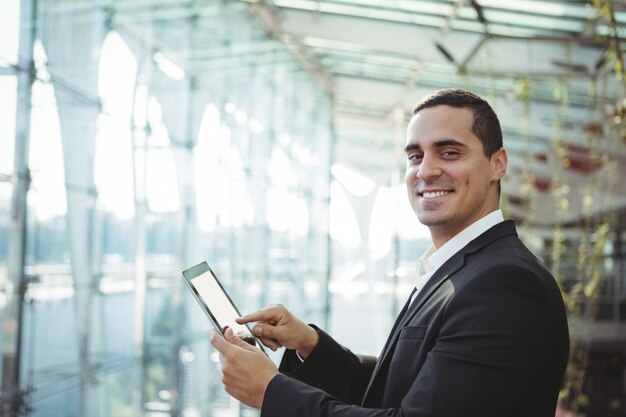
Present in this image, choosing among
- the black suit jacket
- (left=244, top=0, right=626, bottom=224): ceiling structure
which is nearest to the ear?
the black suit jacket

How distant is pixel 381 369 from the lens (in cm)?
144

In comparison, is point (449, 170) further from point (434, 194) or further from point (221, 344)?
point (221, 344)

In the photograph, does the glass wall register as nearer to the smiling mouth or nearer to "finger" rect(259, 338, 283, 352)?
"finger" rect(259, 338, 283, 352)

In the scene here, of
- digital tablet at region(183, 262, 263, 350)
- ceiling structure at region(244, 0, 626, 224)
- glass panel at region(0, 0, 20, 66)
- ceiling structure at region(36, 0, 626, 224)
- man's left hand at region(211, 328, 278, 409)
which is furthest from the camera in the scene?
ceiling structure at region(244, 0, 626, 224)

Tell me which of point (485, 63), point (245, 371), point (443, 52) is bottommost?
point (245, 371)

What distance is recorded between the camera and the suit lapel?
54.8 inches

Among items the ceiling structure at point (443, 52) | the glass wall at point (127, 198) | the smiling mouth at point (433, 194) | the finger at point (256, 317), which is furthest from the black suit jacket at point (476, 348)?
the glass wall at point (127, 198)

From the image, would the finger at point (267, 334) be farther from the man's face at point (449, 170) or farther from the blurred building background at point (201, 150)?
the blurred building background at point (201, 150)

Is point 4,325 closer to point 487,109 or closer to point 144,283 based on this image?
point 144,283

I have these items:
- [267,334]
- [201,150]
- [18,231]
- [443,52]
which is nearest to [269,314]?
[267,334]

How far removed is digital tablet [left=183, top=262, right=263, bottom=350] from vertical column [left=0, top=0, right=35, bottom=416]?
2.69 m

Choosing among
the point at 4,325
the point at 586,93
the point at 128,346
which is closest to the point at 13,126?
the point at 4,325

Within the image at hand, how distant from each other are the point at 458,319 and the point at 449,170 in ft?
1.04

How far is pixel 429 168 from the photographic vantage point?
4.73 ft
